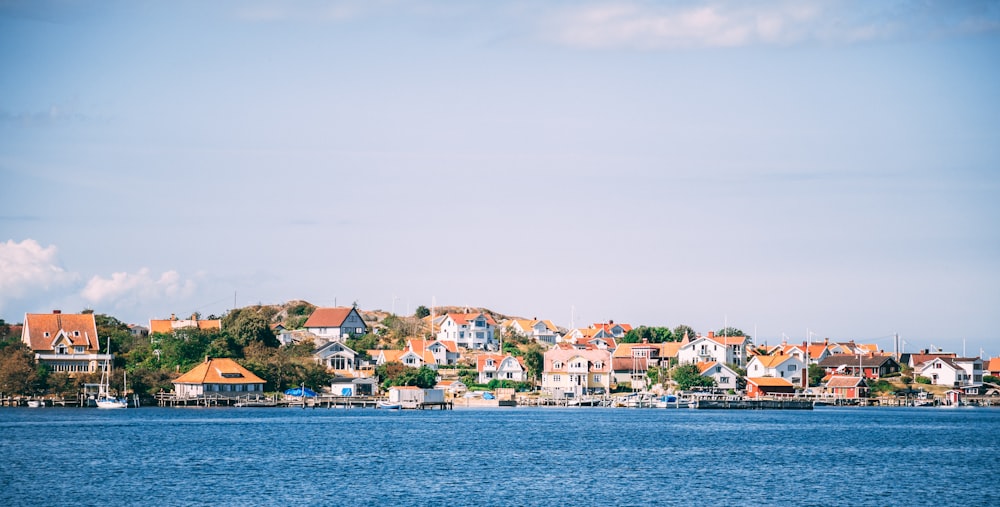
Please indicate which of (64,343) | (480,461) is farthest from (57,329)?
(480,461)

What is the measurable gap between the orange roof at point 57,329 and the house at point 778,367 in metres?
77.4

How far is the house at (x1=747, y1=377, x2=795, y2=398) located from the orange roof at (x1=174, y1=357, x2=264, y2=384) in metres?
56.6

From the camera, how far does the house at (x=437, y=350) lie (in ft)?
476

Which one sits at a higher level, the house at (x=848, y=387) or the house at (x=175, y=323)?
the house at (x=175, y=323)

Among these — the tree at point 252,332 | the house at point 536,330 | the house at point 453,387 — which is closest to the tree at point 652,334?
the house at point 536,330

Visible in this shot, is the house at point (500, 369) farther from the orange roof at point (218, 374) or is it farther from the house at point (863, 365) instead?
the house at point (863, 365)

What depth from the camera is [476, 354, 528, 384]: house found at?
461 ft

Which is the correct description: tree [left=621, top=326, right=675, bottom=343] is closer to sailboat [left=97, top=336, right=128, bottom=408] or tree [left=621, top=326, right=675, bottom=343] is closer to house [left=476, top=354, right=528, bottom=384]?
house [left=476, top=354, right=528, bottom=384]

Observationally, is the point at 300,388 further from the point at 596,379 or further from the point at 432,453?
the point at 432,453

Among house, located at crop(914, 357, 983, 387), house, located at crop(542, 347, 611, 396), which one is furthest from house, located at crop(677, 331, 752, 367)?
house, located at crop(914, 357, 983, 387)

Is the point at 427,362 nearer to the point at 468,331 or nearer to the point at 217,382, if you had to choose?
the point at 468,331

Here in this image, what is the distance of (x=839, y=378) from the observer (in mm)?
143875

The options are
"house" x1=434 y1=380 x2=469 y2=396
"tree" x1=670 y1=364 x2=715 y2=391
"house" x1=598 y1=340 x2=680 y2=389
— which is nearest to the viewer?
"house" x1=434 y1=380 x2=469 y2=396

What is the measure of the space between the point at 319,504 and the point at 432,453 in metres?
21.5
